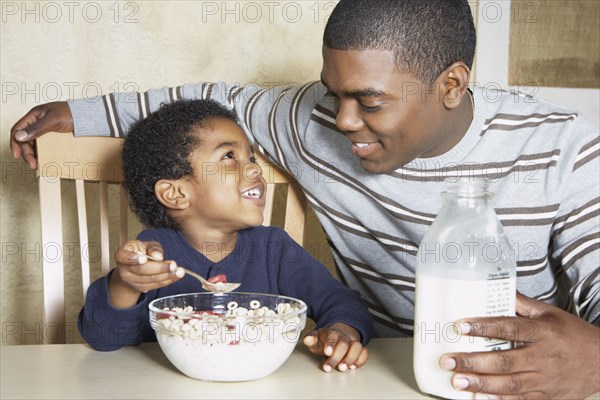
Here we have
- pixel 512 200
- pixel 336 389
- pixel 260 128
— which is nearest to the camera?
pixel 336 389

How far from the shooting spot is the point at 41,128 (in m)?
1.25

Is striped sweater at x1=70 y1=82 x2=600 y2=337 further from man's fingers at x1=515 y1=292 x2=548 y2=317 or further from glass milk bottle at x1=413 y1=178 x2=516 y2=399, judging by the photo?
glass milk bottle at x1=413 y1=178 x2=516 y2=399

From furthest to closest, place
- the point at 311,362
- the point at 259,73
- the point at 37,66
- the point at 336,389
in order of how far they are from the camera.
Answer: the point at 259,73, the point at 37,66, the point at 311,362, the point at 336,389

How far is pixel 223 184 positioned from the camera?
120cm

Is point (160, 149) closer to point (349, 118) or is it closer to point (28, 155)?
point (28, 155)

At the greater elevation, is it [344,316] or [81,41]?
[81,41]

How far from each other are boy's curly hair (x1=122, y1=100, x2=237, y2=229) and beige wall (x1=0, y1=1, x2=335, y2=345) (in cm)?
52

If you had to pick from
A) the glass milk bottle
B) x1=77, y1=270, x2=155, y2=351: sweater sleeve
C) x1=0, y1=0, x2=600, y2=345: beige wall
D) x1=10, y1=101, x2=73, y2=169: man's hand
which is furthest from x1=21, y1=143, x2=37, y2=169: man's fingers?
the glass milk bottle

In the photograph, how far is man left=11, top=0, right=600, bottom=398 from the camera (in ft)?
3.52

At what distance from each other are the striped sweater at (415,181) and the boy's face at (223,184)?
4.7 inches

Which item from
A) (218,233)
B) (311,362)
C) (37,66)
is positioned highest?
(37,66)

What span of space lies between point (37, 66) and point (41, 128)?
0.51 metres

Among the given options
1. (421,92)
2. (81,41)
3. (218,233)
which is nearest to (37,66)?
(81,41)

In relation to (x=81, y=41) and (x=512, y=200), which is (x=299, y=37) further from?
(x=512, y=200)
